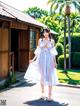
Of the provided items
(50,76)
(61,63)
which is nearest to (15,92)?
(50,76)

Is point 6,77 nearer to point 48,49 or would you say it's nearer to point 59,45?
point 48,49

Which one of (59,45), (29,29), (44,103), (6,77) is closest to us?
(44,103)

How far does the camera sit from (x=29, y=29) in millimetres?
18469

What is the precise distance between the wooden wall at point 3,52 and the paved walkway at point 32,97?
3.98 ft

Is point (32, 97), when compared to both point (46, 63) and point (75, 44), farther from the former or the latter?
point (75, 44)

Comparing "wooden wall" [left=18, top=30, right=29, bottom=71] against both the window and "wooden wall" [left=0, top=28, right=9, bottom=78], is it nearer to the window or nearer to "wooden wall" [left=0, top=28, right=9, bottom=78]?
the window

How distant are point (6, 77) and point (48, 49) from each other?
4524 mm

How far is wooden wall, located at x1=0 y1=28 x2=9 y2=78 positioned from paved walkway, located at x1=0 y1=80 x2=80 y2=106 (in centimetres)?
121

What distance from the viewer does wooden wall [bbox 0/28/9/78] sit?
1366 centimetres

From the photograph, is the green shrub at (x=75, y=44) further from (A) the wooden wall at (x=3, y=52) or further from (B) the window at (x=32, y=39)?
(A) the wooden wall at (x=3, y=52)

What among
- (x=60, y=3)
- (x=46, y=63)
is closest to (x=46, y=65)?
(x=46, y=63)

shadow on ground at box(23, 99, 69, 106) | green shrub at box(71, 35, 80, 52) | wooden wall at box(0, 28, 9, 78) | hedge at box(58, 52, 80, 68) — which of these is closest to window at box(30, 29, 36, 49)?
wooden wall at box(0, 28, 9, 78)

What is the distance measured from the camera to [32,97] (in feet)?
34.9

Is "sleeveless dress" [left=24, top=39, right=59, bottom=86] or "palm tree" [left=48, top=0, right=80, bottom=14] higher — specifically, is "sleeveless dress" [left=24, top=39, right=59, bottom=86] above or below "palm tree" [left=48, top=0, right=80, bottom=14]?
below
